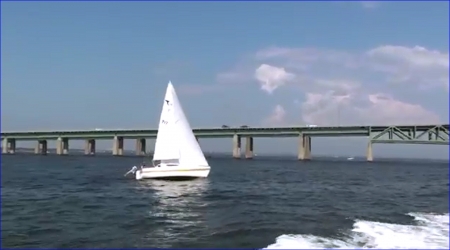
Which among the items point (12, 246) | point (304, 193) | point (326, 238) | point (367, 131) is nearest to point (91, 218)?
point (12, 246)

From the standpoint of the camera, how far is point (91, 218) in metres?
25.0

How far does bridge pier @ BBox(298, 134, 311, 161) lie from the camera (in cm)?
14857

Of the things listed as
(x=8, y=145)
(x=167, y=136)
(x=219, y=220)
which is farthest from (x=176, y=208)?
(x=8, y=145)

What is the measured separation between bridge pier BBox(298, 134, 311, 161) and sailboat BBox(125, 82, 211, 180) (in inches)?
3809

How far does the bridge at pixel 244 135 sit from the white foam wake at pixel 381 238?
11994 centimetres

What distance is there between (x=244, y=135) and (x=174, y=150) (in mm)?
105526

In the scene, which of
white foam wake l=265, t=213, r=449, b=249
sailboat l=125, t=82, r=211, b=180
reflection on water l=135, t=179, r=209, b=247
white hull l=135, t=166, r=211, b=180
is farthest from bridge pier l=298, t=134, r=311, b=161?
white foam wake l=265, t=213, r=449, b=249

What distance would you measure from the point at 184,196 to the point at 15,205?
12.1m

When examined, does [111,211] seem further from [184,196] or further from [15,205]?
[184,196]

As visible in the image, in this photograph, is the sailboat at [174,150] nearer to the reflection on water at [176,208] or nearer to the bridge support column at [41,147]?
the reflection on water at [176,208]

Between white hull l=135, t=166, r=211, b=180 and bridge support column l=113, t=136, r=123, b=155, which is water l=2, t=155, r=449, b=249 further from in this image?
bridge support column l=113, t=136, r=123, b=155

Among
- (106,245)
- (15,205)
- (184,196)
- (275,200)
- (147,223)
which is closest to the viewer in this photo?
(106,245)

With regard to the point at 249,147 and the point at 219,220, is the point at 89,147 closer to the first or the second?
the point at 249,147

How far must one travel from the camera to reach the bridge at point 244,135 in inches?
5472
